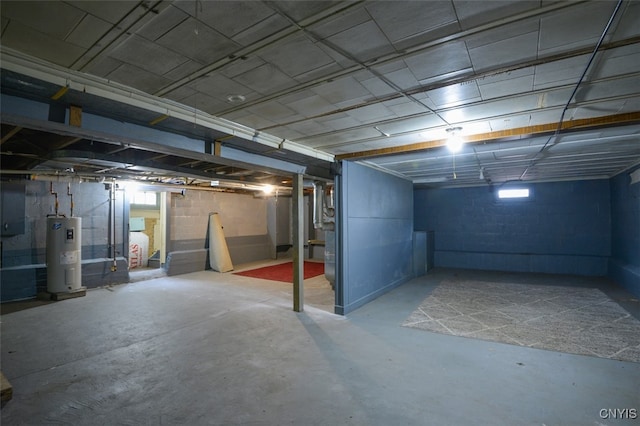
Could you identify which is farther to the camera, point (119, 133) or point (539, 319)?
point (539, 319)

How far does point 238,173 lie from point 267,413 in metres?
4.95

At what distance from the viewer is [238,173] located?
20.8 ft

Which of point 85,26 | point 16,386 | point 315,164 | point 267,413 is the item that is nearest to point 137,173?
point 315,164

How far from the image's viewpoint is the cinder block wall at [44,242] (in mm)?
5238

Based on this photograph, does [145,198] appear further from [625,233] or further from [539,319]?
[625,233]

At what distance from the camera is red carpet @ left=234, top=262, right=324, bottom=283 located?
23.5 feet

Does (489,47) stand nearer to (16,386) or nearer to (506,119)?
(506,119)

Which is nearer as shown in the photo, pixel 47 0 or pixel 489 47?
pixel 47 0

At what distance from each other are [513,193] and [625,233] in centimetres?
231

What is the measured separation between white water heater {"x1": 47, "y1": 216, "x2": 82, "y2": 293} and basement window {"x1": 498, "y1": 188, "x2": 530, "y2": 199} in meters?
9.38

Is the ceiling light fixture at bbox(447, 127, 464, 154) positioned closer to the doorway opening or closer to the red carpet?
the red carpet

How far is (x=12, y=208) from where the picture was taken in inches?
204

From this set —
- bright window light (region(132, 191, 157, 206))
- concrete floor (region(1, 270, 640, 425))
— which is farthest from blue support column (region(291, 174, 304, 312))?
bright window light (region(132, 191, 157, 206))

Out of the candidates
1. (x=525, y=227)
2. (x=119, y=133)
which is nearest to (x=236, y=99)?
(x=119, y=133)
